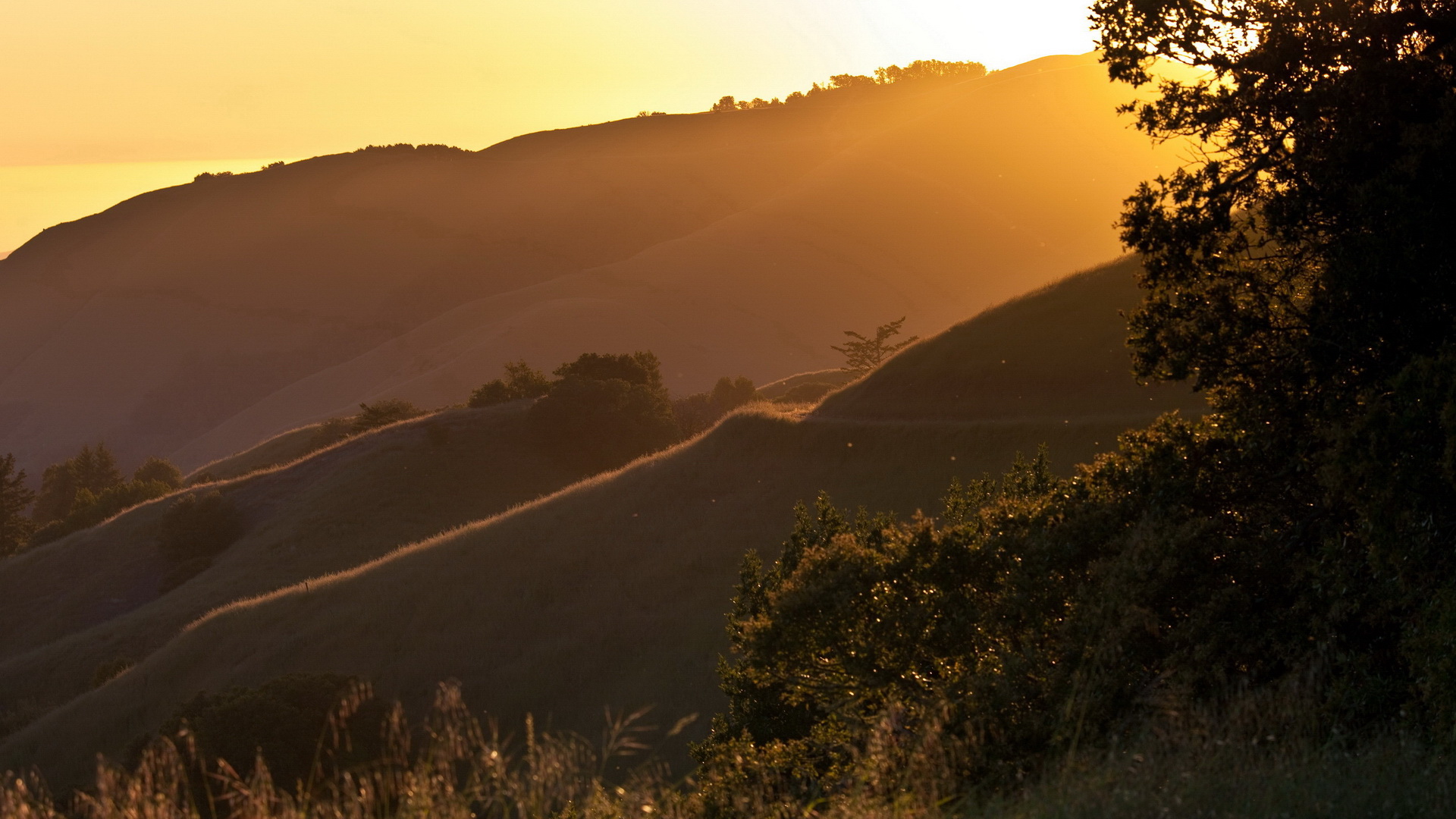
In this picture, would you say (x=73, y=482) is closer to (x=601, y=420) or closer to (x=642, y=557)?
(x=601, y=420)

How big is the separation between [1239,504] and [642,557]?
86.4 feet

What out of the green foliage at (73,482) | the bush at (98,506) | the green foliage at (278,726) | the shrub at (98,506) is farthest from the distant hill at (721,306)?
the green foliage at (278,726)

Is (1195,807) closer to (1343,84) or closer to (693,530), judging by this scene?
(1343,84)

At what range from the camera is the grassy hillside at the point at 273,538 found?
46.8 meters

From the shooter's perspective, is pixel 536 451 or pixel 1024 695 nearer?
pixel 1024 695

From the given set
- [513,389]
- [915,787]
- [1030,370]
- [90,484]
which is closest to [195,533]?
[513,389]

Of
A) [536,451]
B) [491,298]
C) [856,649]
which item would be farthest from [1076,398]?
[491,298]

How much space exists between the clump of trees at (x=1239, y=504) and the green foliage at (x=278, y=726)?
15.1 metres

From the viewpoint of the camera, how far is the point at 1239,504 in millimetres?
11719

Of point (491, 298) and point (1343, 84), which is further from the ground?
point (491, 298)

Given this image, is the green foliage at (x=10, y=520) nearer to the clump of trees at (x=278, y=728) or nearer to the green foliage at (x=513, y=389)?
the green foliage at (x=513, y=389)

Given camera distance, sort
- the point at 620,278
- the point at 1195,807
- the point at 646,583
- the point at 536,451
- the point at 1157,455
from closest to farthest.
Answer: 1. the point at 1195,807
2. the point at 1157,455
3. the point at 646,583
4. the point at 536,451
5. the point at 620,278

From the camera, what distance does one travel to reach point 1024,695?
10445 millimetres

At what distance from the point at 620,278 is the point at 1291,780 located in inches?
6157
